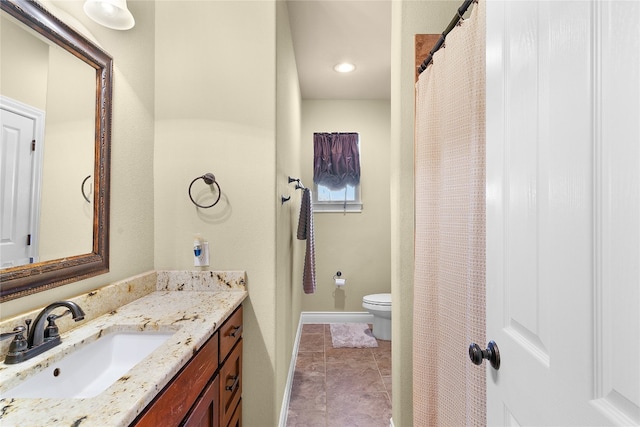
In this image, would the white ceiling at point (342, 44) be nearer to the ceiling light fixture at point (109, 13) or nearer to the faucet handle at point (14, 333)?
the ceiling light fixture at point (109, 13)

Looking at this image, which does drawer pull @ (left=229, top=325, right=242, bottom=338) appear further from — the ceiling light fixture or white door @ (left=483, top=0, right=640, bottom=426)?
the ceiling light fixture

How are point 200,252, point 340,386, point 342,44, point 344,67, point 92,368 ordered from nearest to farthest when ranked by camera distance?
point 92,368, point 200,252, point 340,386, point 342,44, point 344,67

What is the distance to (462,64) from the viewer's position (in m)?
1.09

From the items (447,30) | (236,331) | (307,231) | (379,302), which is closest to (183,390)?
(236,331)

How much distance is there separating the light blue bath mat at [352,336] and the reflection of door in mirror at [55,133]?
258cm

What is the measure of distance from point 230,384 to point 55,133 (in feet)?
4.02

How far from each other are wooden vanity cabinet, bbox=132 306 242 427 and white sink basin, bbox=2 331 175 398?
0.20 m

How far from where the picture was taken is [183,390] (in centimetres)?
95

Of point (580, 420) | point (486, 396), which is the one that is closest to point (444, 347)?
point (486, 396)

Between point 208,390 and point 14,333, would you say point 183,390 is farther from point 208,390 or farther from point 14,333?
point 14,333

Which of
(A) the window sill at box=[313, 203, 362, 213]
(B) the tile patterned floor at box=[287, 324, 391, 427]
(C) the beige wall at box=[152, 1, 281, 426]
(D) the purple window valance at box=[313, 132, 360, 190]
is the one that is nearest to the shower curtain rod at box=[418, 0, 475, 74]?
(C) the beige wall at box=[152, 1, 281, 426]

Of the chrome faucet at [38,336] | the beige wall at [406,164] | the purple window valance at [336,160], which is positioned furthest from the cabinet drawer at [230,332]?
the purple window valance at [336,160]

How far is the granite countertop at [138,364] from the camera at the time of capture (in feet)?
2.12

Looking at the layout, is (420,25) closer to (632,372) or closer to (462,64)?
(462,64)
